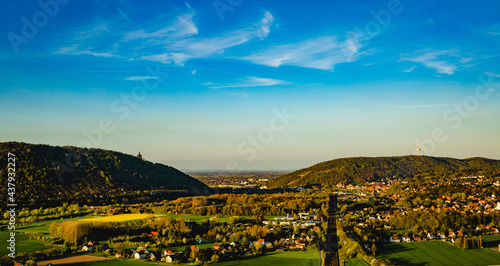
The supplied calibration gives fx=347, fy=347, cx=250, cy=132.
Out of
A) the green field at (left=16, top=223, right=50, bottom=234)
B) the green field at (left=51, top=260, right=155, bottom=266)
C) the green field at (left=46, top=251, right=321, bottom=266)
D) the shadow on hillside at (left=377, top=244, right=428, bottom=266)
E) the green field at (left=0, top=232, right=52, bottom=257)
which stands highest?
the green field at (left=0, top=232, right=52, bottom=257)

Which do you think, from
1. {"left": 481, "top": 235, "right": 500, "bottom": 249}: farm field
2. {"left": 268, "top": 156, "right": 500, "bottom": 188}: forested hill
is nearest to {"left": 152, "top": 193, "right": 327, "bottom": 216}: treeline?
{"left": 481, "top": 235, "right": 500, "bottom": 249}: farm field

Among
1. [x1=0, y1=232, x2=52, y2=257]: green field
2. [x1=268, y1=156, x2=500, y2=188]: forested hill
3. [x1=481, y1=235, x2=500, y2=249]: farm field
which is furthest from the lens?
[x1=268, y1=156, x2=500, y2=188]: forested hill

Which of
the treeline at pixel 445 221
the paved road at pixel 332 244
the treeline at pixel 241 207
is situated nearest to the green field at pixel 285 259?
the paved road at pixel 332 244

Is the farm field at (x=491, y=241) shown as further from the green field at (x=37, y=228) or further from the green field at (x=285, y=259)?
the green field at (x=37, y=228)

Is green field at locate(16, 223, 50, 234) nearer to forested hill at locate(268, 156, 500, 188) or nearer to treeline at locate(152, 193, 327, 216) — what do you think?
treeline at locate(152, 193, 327, 216)

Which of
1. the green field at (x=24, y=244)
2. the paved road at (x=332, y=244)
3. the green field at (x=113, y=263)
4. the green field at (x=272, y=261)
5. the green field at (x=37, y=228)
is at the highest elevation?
the green field at (x=24, y=244)

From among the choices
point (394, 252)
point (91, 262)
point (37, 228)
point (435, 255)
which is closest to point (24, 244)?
point (91, 262)
